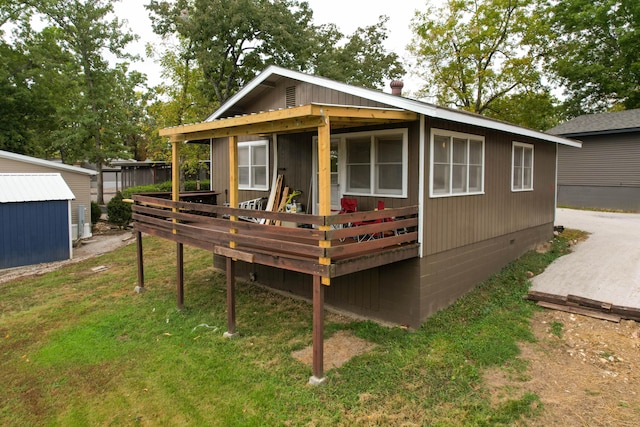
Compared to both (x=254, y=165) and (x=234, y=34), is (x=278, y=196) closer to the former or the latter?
(x=254, y=165)

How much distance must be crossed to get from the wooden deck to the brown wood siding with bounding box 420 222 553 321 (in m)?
0.63

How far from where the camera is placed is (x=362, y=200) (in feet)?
22.3

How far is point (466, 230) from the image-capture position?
7074 millimetres

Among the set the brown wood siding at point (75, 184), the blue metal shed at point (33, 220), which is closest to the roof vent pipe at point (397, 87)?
the blue metal shed at point (33, 220)

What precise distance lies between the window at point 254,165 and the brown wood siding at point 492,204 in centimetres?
387

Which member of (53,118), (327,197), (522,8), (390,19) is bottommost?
(327,197)

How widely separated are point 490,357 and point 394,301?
158 centimetres

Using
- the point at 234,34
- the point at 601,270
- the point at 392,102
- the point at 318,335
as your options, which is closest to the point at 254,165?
the point at 392,102

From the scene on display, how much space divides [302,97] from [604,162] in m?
17.5

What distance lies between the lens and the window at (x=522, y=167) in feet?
29.0

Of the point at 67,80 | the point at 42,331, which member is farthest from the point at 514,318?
the point at 67,80

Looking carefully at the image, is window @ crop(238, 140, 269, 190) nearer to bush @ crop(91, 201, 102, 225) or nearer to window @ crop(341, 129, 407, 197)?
window @ crop(341, 129, 407, 197)

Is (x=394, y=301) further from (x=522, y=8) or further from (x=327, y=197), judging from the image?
(x=522, y=8)

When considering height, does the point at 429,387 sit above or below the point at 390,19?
below
